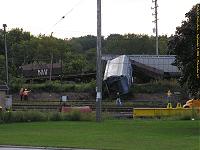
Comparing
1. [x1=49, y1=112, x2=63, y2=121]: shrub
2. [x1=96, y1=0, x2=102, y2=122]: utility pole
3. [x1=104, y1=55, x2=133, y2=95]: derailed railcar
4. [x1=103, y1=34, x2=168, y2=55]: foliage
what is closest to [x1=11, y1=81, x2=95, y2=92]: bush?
[x1=104, y1=55, x2=133, y2=95]: derailed railcar

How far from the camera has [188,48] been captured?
24.4 m

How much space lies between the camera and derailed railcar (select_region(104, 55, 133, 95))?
54.2m

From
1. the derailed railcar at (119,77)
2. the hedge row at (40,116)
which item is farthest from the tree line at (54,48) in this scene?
the hedge row at (40,116)

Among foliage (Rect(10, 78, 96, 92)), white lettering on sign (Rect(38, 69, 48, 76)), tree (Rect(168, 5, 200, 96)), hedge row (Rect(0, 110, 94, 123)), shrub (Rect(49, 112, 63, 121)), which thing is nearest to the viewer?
tree (Rect(168, 5, 200, 96))

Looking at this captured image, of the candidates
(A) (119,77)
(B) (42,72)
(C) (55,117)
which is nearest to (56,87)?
(A) (119,77)

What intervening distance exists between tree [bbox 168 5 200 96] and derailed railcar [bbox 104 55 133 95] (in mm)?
28625

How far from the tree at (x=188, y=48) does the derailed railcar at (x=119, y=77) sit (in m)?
28.6

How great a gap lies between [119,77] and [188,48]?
2945 centimetres

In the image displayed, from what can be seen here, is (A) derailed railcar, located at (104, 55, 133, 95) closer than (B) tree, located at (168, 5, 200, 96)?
No

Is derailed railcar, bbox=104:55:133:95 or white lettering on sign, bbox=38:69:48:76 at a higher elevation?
white lettering on sign, bbox=38:69:48:76

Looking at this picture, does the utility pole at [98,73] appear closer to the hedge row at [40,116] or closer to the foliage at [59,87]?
the hedge row at [40,116]

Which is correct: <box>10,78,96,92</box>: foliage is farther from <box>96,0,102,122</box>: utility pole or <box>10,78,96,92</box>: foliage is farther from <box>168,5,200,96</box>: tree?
<box>168,5,200,96</box>: tree

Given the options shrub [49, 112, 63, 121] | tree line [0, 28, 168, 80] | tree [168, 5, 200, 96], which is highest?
tree line [0, 28, 168, 80]

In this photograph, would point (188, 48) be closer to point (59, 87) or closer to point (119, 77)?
point (119, 77)
